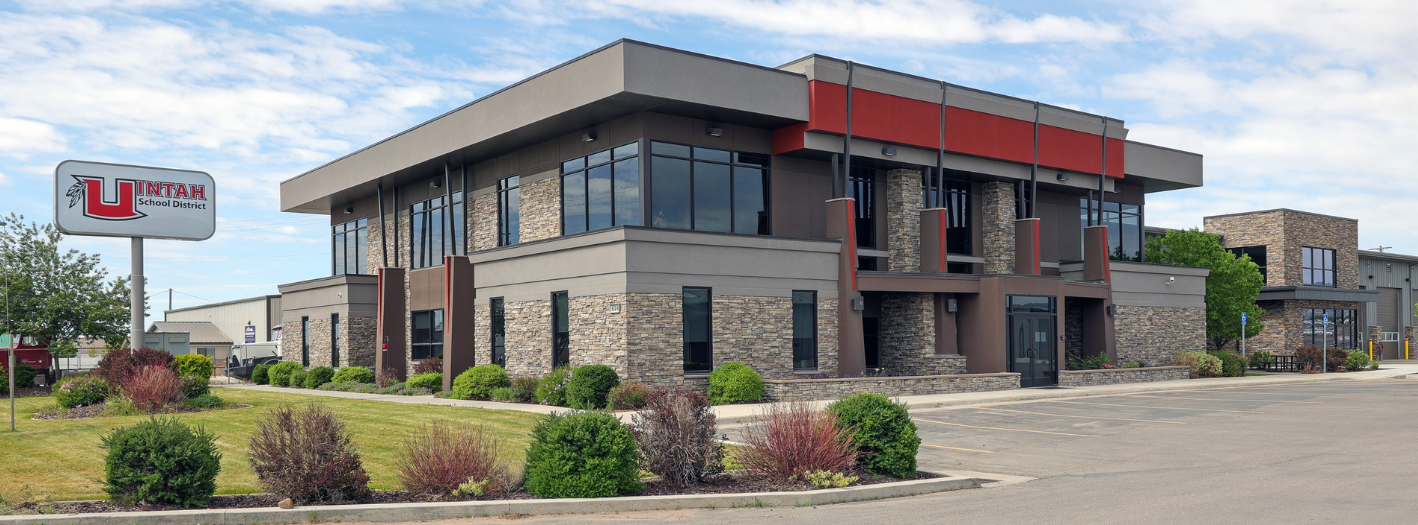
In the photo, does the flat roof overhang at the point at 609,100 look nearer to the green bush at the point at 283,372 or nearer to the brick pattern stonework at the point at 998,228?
the brick pattern stonework at the point at 998,228

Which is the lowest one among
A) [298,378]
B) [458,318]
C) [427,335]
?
[298,378]

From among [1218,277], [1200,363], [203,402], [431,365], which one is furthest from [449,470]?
[1218,277]

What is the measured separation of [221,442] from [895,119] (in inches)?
857

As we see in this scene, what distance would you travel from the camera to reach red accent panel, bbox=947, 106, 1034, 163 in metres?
33.5

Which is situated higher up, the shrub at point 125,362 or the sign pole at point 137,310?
the sign pole at point 137,310

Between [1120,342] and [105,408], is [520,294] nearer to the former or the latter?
[105,408]

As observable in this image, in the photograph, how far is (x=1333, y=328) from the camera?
181ft

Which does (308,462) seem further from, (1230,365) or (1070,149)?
(1230,365)

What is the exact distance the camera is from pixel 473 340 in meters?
32.5

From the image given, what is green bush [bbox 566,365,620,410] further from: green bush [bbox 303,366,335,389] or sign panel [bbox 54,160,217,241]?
green bush [bbox 303,366,335,389]

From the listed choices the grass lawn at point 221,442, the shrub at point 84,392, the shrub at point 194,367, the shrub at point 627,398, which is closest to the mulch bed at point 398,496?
the grass lawn at point 221,442

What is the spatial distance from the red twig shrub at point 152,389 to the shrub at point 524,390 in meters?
8.02

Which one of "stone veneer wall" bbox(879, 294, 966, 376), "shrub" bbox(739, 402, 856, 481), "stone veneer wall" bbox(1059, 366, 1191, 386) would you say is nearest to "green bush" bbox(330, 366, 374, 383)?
"stone veneer wall" bbox(879, 294, 966, 376)

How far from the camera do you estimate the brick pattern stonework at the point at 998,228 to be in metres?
36.1
